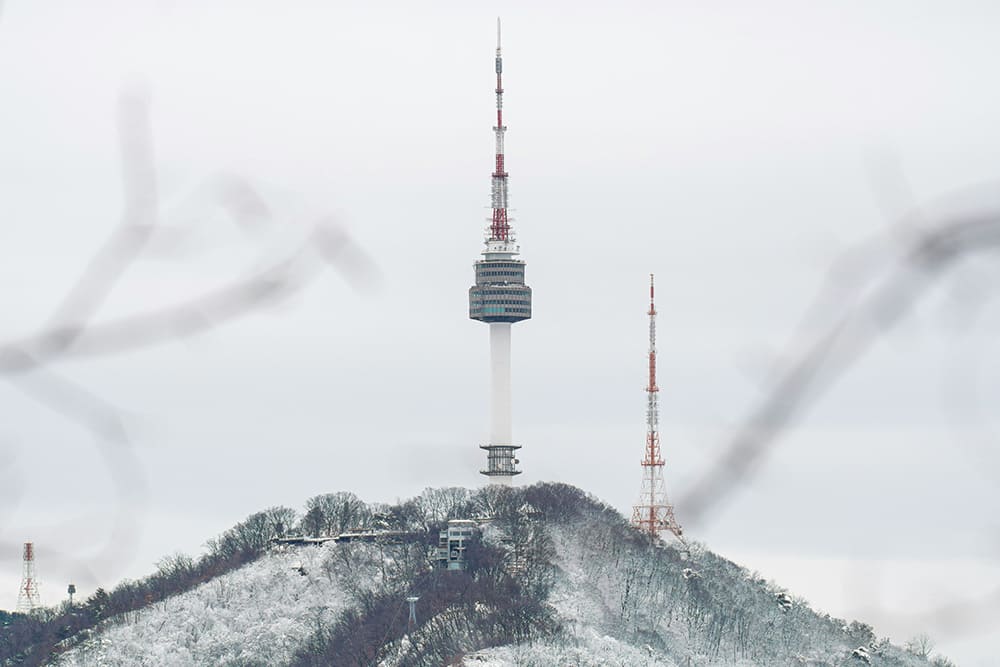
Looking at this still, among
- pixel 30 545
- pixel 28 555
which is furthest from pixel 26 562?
pixel 30 545

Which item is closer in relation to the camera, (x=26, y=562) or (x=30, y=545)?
(x=30, y=545)

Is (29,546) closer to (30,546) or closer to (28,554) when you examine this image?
(30,546)

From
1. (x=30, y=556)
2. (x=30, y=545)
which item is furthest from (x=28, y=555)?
(x=30, y=545)

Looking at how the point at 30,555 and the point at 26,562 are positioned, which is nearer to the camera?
the point at 30,555

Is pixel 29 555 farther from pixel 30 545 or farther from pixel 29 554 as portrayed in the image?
pixel 30 545

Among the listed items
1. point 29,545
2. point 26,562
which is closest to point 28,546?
point 29,545

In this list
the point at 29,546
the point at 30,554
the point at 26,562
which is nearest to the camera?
the point at 29,546

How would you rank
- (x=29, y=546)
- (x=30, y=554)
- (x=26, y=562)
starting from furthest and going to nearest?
1. (x=26, y=562)
2. (x=30, y=554)
3. (x=29, y=546)

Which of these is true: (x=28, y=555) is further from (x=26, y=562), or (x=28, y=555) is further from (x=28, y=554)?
(x=26, y=562)
